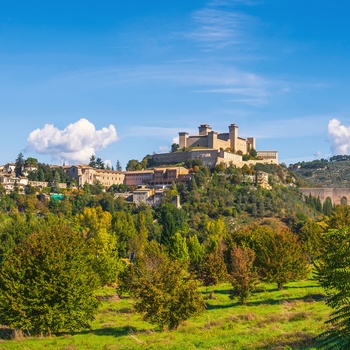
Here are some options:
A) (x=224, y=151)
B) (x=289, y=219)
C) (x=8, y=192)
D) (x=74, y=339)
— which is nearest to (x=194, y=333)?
(x=74, y=339)

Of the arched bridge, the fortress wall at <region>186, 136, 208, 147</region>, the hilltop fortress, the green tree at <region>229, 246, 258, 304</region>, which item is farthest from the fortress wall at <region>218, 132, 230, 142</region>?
the green tree at <region>229, 246, 258, 304</region>

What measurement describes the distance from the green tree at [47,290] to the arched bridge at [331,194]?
366 feet

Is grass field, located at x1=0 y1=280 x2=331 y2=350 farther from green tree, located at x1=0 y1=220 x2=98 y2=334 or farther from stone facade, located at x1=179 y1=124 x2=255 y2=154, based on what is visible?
stone facade, located at x1=179 y1=124 x2=255 y2=154

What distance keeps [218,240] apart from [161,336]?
122 ft

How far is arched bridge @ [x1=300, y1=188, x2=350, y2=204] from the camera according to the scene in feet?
445

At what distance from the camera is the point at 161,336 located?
92.4 ft

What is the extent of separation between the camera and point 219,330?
28.5 metres

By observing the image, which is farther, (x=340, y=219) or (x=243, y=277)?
(x=340, y=219)

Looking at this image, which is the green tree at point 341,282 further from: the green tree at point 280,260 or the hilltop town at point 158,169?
the hilltop town at point 158,169

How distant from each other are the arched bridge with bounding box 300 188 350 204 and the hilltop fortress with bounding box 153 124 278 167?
15589mm

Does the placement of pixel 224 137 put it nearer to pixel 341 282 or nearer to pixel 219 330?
pixel 219 330

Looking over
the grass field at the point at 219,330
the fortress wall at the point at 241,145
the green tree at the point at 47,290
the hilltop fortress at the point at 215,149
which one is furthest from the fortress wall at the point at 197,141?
the green tree at the point at 47,290

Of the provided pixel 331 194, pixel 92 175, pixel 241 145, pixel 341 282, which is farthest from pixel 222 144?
pixel 341 282

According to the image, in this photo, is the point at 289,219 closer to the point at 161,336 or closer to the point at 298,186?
the point at 298,186
